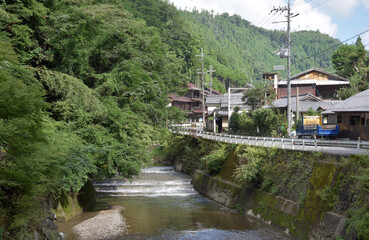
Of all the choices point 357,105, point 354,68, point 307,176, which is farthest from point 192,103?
point 307,176

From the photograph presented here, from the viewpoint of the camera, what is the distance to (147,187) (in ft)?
95.0

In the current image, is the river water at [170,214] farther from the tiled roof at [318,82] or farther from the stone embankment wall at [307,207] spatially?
the tiled roof at [318,82]

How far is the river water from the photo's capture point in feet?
57.4

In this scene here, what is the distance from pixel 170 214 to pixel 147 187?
306 inches

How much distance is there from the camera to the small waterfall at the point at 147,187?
2820cm

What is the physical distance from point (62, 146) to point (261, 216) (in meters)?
11.5

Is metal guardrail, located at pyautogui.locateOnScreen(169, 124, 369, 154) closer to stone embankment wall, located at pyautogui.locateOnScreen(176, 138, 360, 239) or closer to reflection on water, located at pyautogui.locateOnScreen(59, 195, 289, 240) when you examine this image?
stone embankment wall, located at pyautogui.locateOnScreen(176, 138, 360, 239)

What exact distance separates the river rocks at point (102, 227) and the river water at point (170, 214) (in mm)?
441

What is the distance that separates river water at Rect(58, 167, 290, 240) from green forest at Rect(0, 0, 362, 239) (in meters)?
2.77

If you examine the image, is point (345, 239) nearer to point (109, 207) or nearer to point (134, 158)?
point (134, 158)

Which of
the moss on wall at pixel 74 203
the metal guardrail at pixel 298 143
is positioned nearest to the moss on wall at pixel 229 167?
the metal guardrail at pixel 298 143

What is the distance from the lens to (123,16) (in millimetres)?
26734

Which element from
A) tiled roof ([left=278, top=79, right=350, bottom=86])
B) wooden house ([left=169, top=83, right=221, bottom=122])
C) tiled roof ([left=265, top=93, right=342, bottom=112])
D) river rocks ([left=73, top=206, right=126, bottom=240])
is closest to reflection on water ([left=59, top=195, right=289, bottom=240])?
river rocks ([left=73, top=206, right=126, bottom=240])

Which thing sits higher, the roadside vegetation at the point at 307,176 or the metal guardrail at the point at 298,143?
the metal guardrail at the point at 298,143
